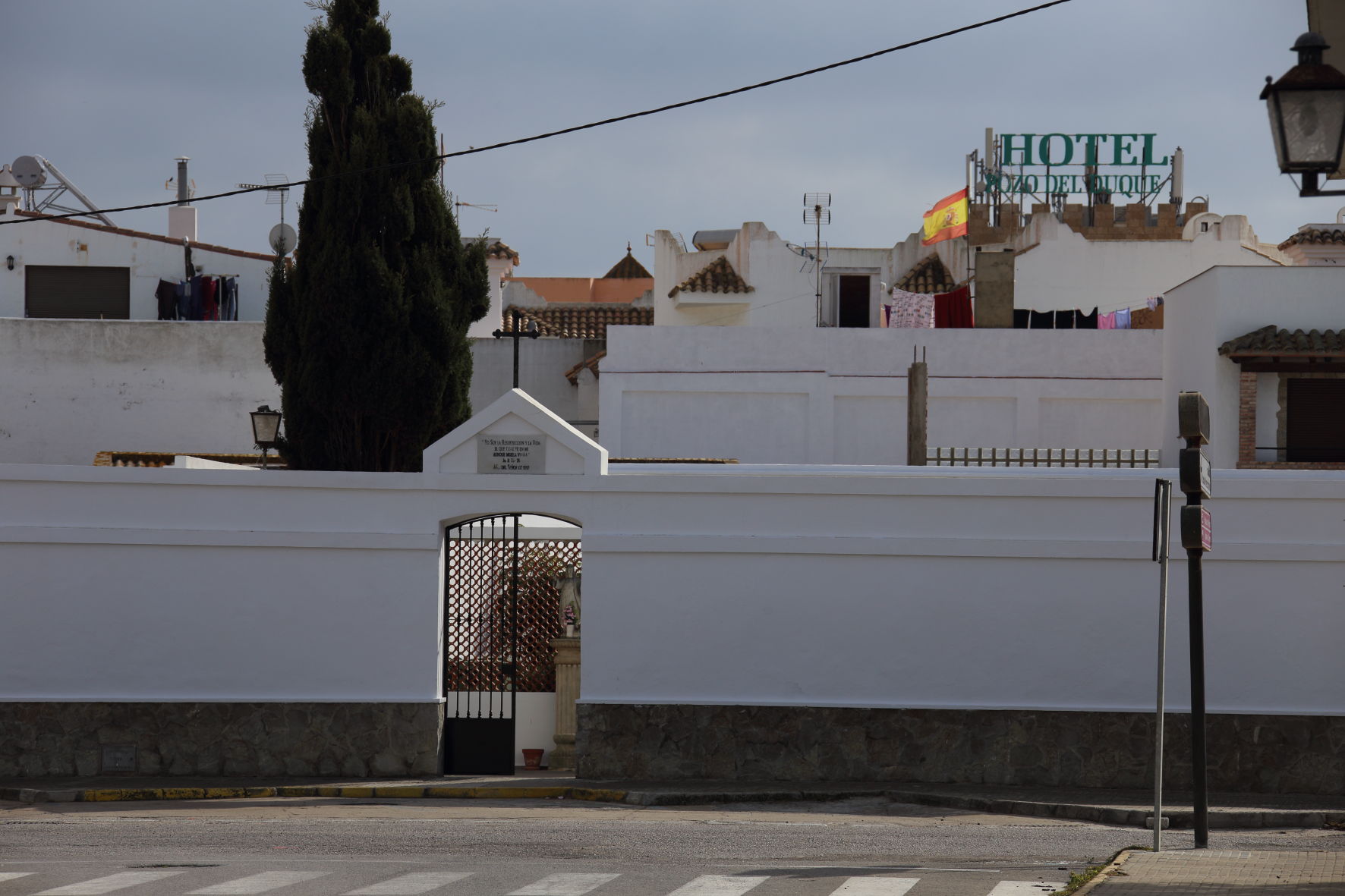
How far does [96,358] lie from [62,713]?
16.5 meters

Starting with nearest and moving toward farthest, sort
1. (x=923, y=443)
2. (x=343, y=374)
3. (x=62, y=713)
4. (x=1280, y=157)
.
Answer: (x=1280, y=157) → (x=62, y=713) → (x=343, y=374) → (x=923, y=443)

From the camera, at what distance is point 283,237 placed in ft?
109

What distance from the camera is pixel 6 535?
634 inches

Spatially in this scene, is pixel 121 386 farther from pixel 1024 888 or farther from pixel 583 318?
pixel 1024 888

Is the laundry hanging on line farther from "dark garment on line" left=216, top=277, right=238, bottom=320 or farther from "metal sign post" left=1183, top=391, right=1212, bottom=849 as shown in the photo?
"metal sign post" left=1183, top=391, right=1212, bottom=849

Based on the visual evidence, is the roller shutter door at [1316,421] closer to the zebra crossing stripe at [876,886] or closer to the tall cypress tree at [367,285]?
the tall cypress tree at [367,285]

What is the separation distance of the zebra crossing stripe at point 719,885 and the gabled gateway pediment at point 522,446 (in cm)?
635

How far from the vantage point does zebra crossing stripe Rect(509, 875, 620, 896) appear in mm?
9727

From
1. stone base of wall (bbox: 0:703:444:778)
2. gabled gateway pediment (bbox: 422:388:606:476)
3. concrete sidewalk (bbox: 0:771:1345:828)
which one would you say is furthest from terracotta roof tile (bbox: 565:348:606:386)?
concrete sidewalk (bbox: 0:771:1345:828)

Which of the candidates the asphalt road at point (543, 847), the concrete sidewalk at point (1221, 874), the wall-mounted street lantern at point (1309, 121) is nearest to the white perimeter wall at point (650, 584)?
the asphalt road at point (543, 847)

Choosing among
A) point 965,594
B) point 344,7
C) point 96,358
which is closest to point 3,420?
point 96,358

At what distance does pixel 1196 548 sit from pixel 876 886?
3721mm

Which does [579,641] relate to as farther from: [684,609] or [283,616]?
[283,616]

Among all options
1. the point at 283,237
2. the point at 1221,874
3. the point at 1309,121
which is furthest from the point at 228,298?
the point at 1309,121
